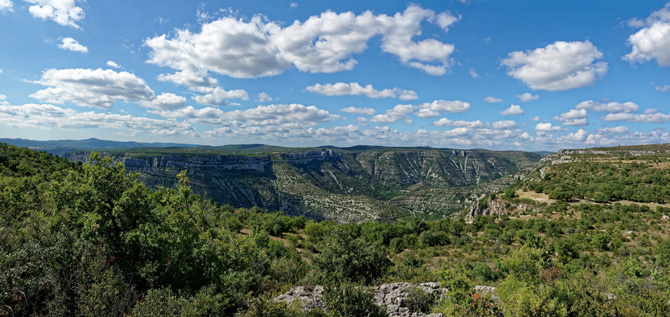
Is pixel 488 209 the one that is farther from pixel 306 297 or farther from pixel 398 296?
pixel 306 297

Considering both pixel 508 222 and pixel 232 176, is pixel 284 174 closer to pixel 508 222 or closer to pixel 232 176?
pixel 232 176

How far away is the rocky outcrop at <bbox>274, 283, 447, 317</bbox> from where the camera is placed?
1229 centimetres

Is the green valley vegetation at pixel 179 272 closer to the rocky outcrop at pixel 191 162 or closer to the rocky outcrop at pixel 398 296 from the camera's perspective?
the rocky outcrop at pixel 398 296

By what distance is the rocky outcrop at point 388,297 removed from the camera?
40.3ft

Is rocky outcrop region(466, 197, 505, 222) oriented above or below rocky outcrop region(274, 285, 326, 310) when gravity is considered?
below

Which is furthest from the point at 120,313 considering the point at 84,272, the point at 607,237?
the point at 607,237

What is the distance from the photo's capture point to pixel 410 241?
3797cm

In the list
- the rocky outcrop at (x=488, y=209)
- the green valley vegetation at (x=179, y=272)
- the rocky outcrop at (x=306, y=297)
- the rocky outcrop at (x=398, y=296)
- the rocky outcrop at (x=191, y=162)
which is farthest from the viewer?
the rocky outcrop at (x=191, y=162)

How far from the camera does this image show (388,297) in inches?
534

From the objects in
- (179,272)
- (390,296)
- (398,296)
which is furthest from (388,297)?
(179,272)

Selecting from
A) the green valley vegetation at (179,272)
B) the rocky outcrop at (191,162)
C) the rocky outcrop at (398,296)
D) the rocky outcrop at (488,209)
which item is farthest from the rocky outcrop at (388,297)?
the rocky outcrop at (191,162)

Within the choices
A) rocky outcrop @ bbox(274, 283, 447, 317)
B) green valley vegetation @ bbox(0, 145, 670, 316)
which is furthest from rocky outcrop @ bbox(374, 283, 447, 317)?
green valley vegetation @ bbox(0, 145, 670, 316)

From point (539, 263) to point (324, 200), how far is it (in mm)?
124078

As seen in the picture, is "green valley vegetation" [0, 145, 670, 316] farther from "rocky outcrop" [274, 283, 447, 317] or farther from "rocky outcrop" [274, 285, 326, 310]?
"rocky outcrop" [274, 285, 326, 310]
